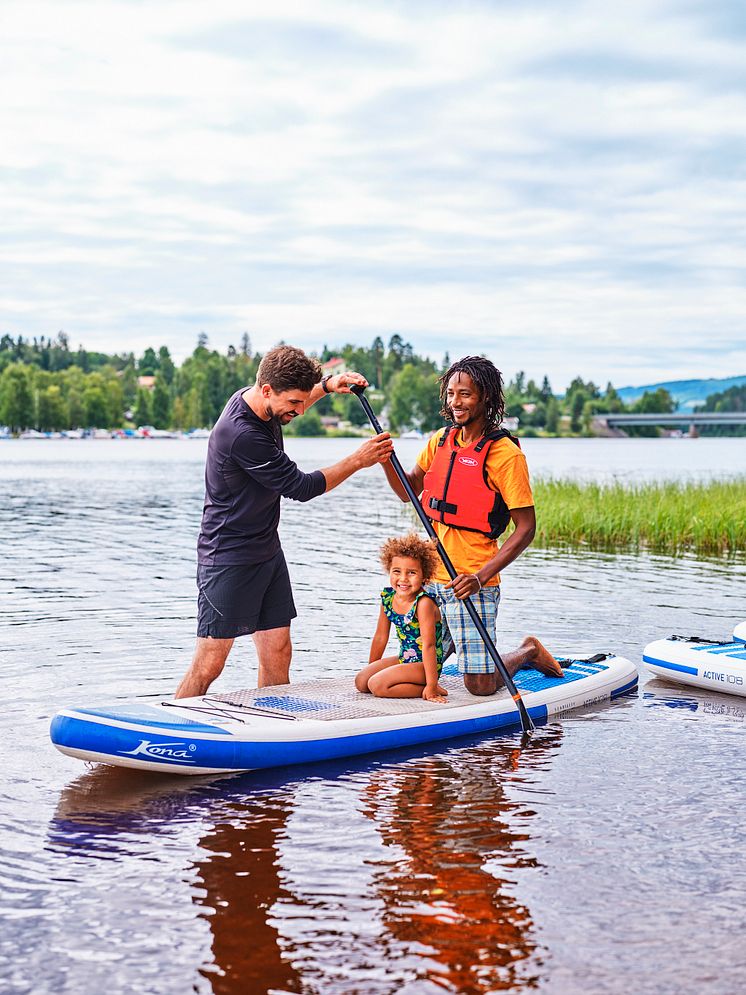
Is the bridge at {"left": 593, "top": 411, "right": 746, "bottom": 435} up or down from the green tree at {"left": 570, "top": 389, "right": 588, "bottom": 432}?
down

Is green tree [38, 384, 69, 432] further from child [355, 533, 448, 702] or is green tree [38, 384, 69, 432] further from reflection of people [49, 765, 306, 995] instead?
reflection of people [49, 765, 306, 995]

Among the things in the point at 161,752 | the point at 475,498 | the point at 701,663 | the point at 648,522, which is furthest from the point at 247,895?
the point at 648,522

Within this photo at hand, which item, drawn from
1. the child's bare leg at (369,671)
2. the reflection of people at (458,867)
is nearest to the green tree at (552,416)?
the child's bare leg at (369,671)

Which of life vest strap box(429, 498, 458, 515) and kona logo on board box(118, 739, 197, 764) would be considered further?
life vest strap box(429, 498, 458, 515)

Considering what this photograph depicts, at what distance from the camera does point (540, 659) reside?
8.10 m

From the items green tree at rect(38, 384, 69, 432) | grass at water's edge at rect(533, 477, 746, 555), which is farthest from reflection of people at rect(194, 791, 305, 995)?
green tree at rect(38, 384, 69, 432)

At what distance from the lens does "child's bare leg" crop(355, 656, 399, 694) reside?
724 cm

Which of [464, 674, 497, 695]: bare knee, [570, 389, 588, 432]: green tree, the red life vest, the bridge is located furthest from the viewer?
[570, 389, 588, 432]: green tree

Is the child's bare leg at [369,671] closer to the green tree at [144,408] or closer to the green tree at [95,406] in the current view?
the green tree at [95,406]

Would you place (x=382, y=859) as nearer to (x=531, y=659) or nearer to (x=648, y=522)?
(x=531, y=659)

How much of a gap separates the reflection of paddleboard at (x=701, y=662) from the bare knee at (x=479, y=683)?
2291 millimetres

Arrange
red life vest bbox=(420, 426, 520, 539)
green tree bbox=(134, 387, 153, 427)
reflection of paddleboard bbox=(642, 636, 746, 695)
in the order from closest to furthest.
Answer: red life vest bbox=(420, 426, 520, 539)
reflection of paddleboard bbox=(642, 636, 746, 695)
green tree bbox=(134, 387, 153, 427)

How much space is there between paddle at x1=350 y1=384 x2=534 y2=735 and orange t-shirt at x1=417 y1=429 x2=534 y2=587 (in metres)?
0.07

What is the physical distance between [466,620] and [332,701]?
97 cm
